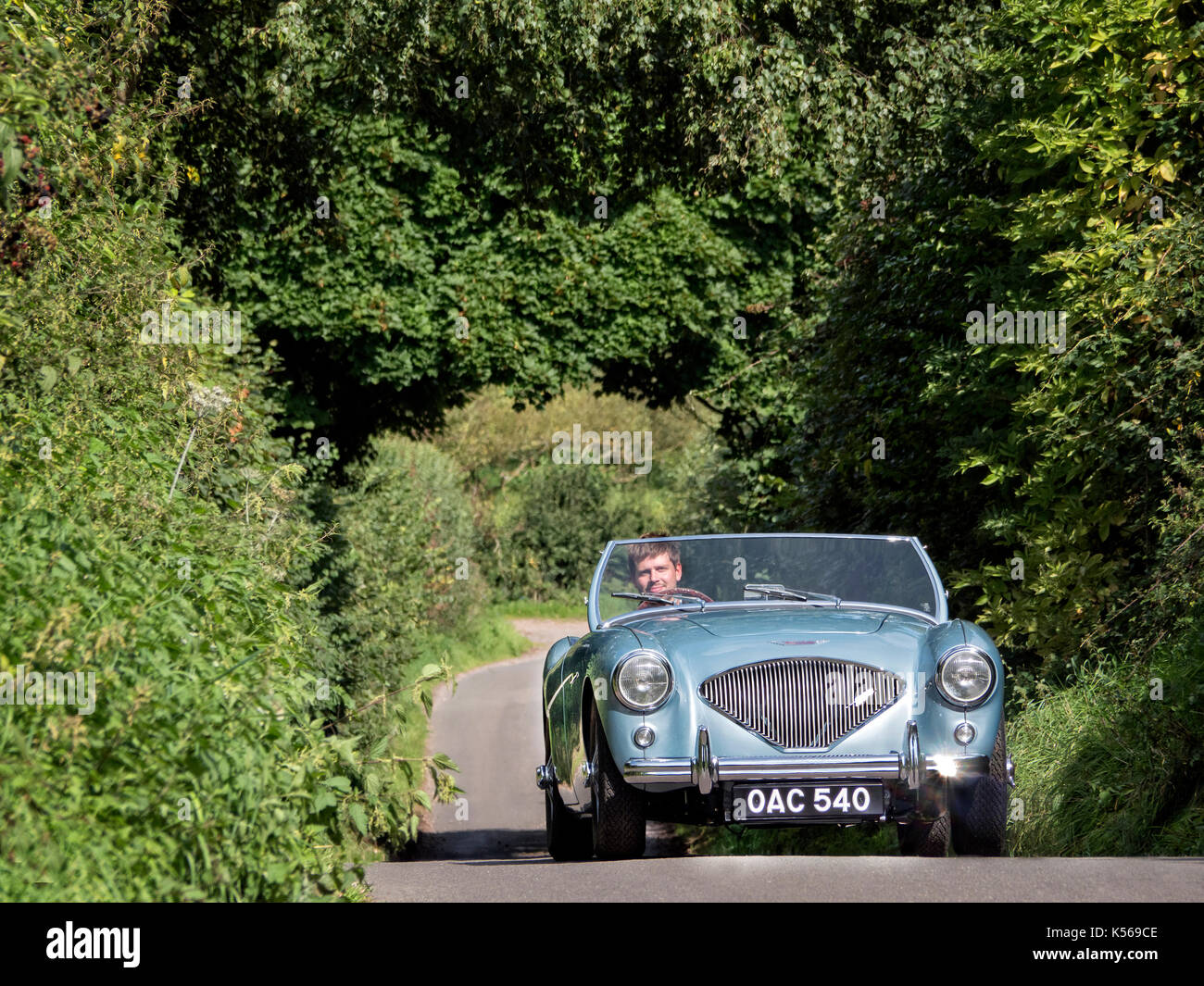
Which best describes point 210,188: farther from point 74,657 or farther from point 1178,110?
point 74,657

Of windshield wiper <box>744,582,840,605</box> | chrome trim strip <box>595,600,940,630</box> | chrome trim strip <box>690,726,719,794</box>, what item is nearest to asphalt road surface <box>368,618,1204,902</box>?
chrome trim strip <box>690,726,719,794</box>

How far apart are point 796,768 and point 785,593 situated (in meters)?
1.49

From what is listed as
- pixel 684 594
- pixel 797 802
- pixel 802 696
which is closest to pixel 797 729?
pixel 802 696

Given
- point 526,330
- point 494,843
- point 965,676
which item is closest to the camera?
point 965,676

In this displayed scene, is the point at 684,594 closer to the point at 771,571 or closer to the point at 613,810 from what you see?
the point at 771,571

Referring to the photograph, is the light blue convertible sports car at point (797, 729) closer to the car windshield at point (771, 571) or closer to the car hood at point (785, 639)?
the car hood at point (785, 639)

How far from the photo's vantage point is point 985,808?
6.44 meters

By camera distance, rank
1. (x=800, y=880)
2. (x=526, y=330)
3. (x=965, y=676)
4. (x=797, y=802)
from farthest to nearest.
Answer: (x=526, y=330)
(x=965, y=676)
(x=797, y=802)
(x=800, y=880)

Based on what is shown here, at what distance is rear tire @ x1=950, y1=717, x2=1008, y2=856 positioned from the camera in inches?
252

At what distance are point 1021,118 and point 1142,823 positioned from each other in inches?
214

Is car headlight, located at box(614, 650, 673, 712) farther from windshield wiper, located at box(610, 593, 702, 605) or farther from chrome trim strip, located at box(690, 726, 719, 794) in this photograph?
windshield wiper, located at box(610, 593, 702, 605)

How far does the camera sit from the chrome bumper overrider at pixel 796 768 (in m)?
6.06

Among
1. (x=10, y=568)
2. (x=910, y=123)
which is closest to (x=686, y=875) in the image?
(x=10, y=568)
